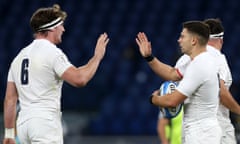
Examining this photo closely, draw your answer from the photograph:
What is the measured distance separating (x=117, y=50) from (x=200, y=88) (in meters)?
9.08

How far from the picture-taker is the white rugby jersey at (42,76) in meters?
5.25

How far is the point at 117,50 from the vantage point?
14.4 m

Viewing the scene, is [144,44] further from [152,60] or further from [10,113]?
[10,113]

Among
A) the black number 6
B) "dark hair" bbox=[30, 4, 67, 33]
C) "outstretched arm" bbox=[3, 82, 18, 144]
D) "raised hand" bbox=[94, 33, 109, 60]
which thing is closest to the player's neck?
"raised hand" bbox=[94, 33, 109, 60]

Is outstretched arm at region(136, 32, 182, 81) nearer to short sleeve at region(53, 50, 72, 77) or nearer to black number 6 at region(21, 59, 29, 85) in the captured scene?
short sleeve at region(53, 50, 72, 77)

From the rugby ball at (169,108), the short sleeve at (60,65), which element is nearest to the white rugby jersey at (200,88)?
the rugby ball at (169,108)

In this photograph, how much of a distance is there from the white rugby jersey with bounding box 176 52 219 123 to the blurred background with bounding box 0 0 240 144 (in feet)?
18.9

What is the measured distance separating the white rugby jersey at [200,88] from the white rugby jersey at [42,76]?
898 mm

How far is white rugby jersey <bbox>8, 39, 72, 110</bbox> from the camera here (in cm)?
525

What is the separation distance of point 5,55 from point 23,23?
4.32ft

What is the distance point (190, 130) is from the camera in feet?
17.8

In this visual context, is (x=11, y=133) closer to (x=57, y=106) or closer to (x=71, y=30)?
(x=57, y=106)

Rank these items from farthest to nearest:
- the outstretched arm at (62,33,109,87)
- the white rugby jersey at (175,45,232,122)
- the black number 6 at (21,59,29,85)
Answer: the white rugby jersey at (175,45,232,122)
the black number 6 at (21,59,29,85)
the outstretched arm at (62,33,109,87)

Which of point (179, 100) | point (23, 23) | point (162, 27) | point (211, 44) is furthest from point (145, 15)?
point (179, 100)
